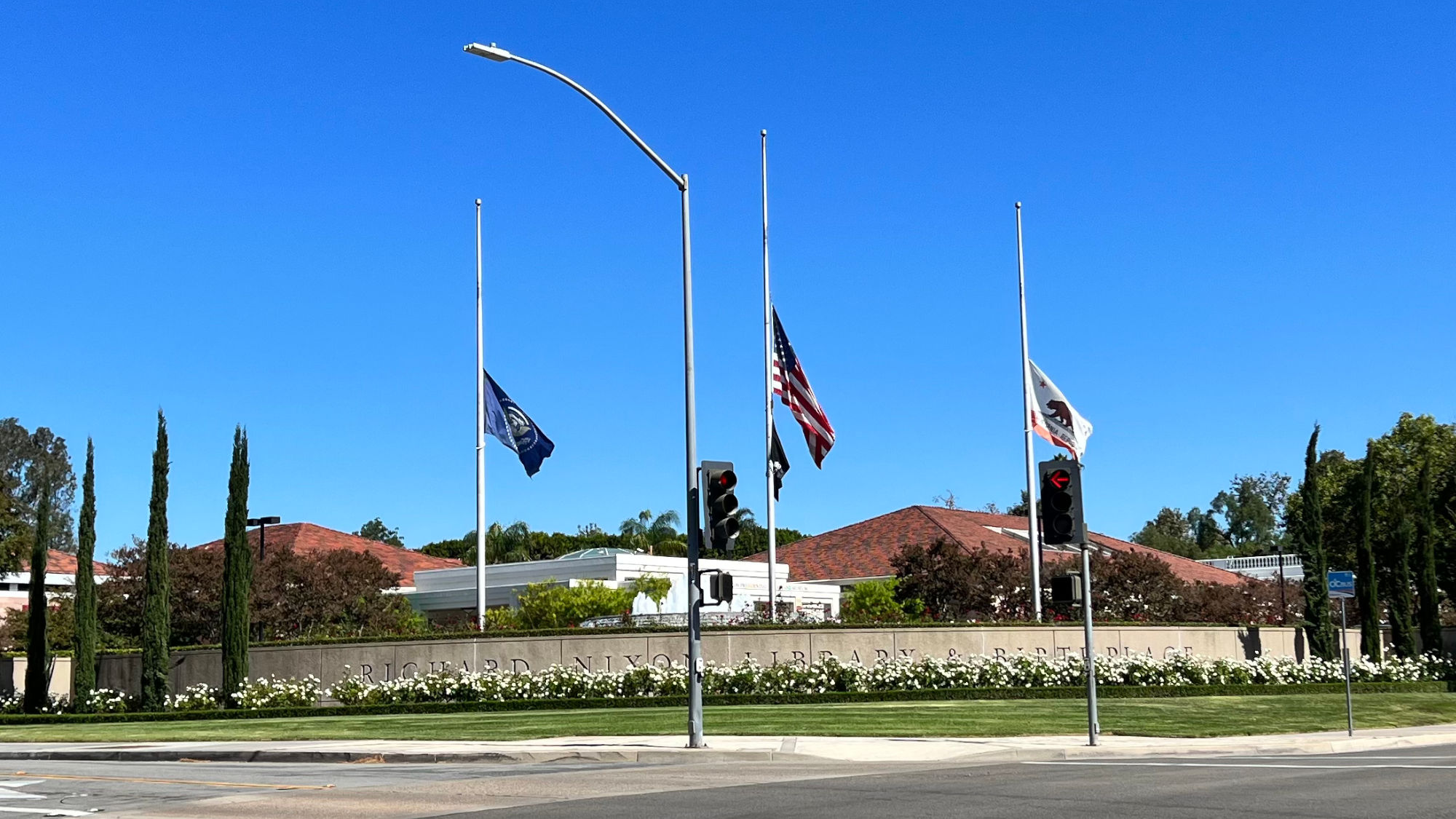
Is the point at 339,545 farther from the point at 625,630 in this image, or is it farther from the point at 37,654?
the point at 625,630

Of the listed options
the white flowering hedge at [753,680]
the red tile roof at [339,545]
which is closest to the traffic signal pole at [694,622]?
the white flowering hedge at [753,680]

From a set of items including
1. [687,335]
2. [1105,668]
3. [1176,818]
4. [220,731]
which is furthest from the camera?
[1105,668]

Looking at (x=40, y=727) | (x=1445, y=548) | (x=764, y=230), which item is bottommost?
(x=40, y=727)

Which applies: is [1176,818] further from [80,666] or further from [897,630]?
[80,666]

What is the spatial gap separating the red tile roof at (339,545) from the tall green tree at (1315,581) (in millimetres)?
35855

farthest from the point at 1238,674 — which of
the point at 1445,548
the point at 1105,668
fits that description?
the point at 1445,548

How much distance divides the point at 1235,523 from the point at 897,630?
12229 cm

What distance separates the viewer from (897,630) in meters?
34.9

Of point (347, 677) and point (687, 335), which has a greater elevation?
point (687, 335)

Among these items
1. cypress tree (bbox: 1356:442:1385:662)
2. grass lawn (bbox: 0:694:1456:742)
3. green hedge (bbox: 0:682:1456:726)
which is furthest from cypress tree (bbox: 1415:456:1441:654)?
grass lawn (bbox: 0:694:1456:742)

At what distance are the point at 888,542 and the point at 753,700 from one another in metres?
30.0

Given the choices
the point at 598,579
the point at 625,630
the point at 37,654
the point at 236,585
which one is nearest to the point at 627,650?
the point at 625,630

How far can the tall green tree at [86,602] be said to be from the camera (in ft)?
125

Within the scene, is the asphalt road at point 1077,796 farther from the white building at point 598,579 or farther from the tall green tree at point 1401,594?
the white building at point 598,579
